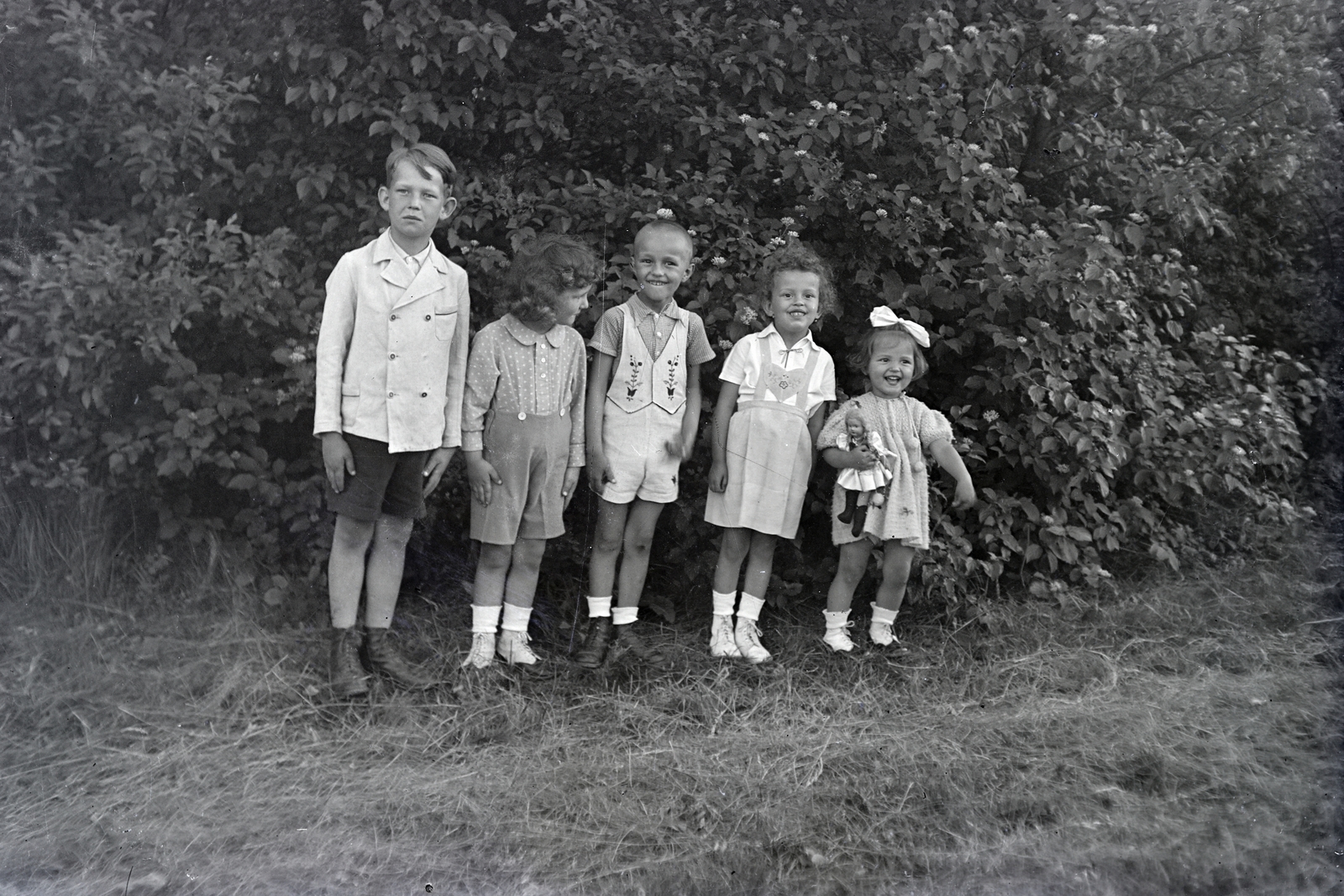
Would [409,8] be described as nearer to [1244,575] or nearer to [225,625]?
[225,625]

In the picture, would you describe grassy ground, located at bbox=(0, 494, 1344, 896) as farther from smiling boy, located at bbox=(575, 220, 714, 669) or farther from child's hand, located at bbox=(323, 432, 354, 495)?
child's hand, located at bbox=(323, 432, 354, 495)

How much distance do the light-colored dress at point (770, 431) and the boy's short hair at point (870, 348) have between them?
20 cm

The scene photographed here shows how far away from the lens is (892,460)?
4148mm

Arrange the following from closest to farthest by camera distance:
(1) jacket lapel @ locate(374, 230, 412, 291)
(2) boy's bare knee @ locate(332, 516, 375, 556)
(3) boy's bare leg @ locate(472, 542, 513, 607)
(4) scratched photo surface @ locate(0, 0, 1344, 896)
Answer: (4) scratched photo surface @ locate(0, 0, 1344, 896) < (1) jacket lapel @ locate(374, 230, 412, 291) < (2) boy's bare knee @ locate(332, 516, 375, 556) < (3) boy's bare leg @ locate(472, 542, 513, 607)

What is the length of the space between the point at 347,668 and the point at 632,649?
3.43 feet

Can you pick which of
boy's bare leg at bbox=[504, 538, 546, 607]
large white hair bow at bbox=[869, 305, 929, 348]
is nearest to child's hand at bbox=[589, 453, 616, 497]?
boy's bare leg at bbox=[504, 538, 546, 607]

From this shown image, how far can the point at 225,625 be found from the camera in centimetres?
431

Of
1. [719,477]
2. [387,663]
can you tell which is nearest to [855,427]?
[719,477]

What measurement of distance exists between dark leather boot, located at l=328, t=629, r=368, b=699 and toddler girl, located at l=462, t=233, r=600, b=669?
0.39 metres

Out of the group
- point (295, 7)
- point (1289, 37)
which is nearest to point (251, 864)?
point (295, 7)

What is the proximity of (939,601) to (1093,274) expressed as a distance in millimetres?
1487

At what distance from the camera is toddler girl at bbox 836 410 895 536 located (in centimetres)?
411

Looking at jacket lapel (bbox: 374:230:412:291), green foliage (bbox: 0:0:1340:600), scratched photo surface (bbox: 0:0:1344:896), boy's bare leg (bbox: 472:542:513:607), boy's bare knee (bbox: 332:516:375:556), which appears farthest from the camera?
green foliage (bbox: 0:0:1340:600)

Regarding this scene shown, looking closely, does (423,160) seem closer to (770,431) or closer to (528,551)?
(528,551)
